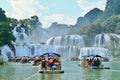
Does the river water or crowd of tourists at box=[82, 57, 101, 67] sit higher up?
crowd of tourists at box=[82, 57, 101, 67]

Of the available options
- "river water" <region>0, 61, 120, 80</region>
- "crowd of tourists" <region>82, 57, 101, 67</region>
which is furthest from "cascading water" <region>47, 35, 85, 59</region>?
"river water" <region>0, 61, 120, 80</region>

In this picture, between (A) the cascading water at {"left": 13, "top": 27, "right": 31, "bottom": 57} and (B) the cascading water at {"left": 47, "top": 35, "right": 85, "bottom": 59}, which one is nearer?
(A) the cascading water at {"left": 13, "top": 27, "right": 31, "bottom": 57}

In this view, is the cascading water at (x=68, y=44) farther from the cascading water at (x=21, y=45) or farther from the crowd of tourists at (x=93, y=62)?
the crowd of tourists at (x=93, y=62)

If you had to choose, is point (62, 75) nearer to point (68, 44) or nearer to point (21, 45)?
point (21, 45)

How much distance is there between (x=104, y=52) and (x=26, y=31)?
31067 millimetres

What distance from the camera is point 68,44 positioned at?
165000mm

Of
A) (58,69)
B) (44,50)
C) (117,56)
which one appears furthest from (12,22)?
(58,69)

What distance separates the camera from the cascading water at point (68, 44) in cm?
15212

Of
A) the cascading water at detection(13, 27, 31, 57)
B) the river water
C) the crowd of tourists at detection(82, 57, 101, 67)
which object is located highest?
the cascading water at detection(13, 27, 31, 57)

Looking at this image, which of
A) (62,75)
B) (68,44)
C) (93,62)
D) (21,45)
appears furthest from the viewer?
(68,44)

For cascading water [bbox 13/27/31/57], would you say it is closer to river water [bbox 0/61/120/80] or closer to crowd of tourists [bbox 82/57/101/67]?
crowd of tourists [bbox 82/57/101/67]

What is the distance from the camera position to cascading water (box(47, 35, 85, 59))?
152m

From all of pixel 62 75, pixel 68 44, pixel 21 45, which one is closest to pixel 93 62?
pixel 62 75

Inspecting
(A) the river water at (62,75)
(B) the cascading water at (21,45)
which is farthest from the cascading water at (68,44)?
(A) the river water at (62,75)
